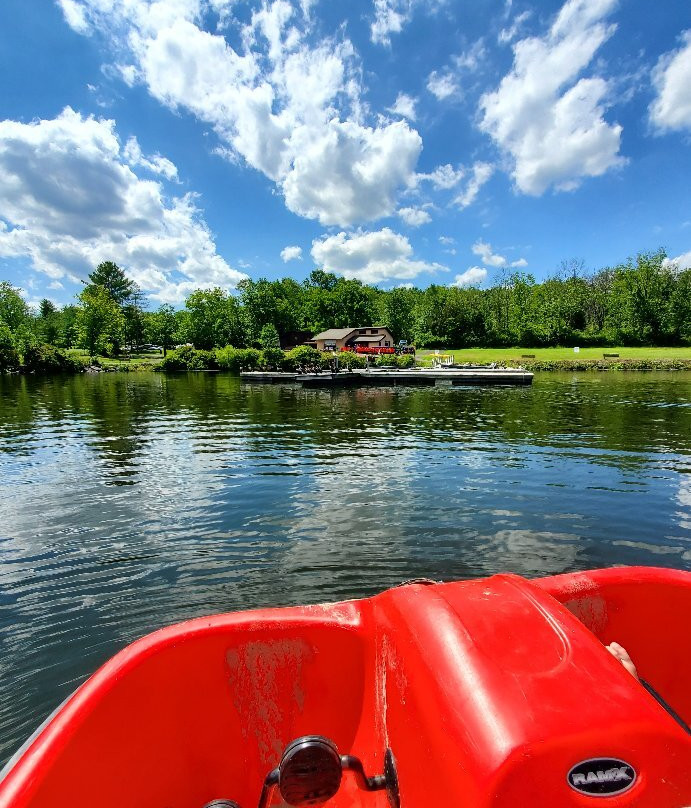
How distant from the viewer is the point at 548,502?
1026cm

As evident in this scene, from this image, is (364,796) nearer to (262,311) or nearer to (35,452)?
(35,452)

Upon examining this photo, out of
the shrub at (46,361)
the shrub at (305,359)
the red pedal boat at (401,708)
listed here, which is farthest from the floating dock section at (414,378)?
the red pedal boat at (401,708)

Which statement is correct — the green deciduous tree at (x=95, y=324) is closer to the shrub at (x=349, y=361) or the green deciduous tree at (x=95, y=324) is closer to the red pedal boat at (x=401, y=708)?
the shrub at (x=349, y=361)

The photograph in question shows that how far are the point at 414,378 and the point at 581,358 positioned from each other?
3634 centimetres

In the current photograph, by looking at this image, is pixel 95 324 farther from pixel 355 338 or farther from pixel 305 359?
pixel 355 338

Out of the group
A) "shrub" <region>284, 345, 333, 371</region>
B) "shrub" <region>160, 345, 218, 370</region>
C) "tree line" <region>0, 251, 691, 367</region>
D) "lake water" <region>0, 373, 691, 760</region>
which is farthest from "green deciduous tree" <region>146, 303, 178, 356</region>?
"lake water" <region>0, 373, 691, 760</region>

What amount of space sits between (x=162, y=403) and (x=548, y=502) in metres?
27.9

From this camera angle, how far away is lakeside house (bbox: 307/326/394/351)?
9400 cm

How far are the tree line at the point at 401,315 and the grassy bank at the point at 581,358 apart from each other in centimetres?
794

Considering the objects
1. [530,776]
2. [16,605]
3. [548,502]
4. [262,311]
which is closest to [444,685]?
[530,776]

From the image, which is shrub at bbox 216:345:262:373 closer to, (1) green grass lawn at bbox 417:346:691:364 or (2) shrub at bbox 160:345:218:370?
(2) shrub at bbox 160:345:218:370

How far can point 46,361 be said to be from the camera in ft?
222

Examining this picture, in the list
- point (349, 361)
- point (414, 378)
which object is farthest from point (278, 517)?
point (349, 361)

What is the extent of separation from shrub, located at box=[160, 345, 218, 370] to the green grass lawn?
36.1m
